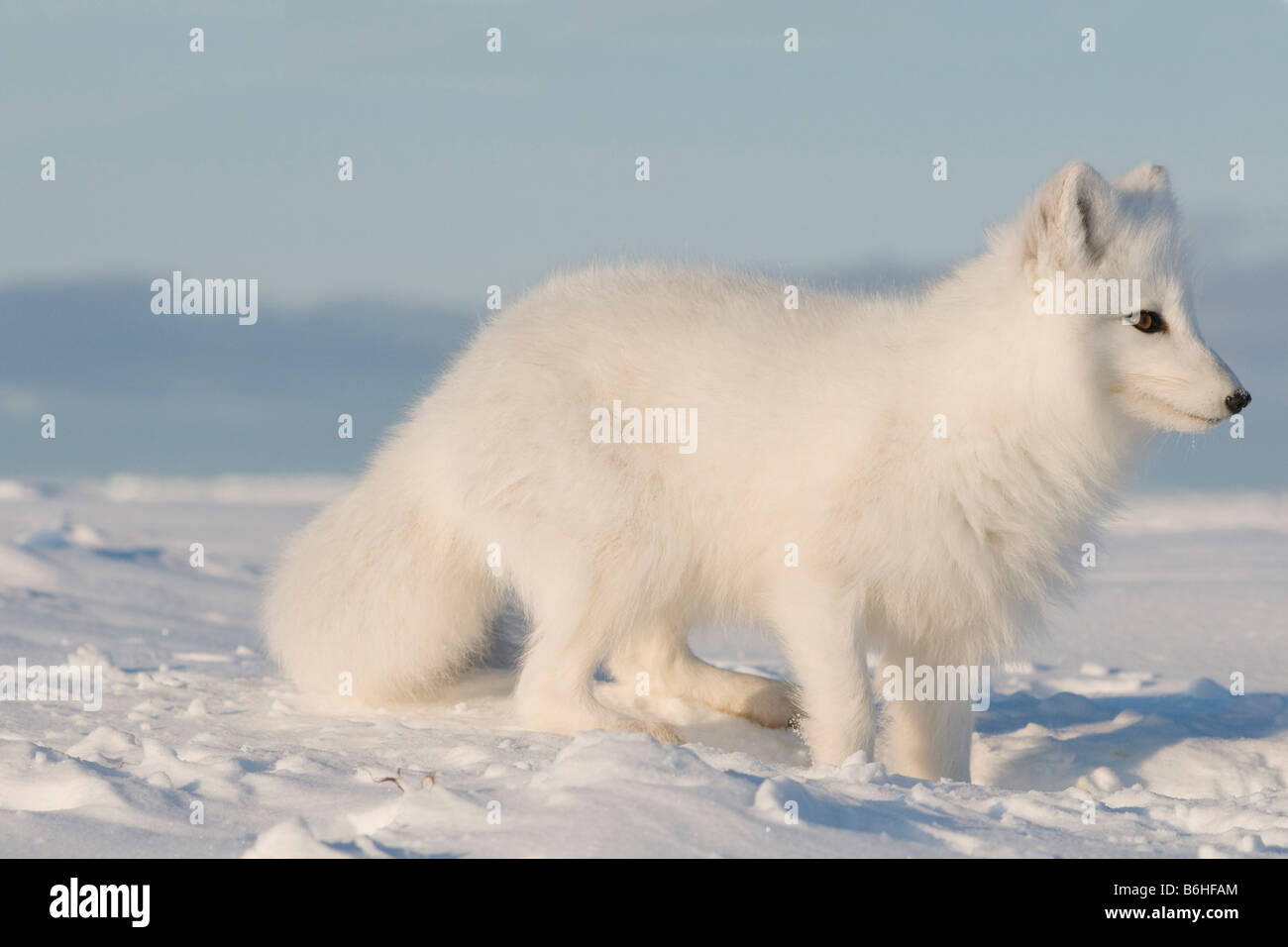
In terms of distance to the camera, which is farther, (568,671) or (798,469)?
(568,671)

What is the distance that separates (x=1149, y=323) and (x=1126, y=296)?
138mm

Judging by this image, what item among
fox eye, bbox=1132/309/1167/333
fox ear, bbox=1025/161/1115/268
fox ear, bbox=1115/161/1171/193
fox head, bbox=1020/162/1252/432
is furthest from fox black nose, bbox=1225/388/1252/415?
fox ear, bbox=1115/161/1171/193

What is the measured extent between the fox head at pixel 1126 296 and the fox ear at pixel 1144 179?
29 cm

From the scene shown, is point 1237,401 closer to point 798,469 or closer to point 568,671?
point 798,469

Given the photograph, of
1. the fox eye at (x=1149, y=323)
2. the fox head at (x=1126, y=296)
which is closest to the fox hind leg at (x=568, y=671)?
the fox head at (x=1126, y=296)

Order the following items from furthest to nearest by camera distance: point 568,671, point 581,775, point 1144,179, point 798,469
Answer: point 568,671
point 1144,179
point 798,469
point 581,775

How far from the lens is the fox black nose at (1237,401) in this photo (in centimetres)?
447

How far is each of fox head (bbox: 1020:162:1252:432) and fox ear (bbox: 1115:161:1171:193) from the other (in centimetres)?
29

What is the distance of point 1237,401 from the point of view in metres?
4.48

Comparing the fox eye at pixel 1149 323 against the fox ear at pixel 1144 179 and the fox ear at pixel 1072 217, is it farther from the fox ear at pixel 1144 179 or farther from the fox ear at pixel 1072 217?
the fox ear at pixel 1144 179

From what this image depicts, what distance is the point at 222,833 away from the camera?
10.7 ft

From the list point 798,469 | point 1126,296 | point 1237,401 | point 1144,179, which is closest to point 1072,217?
point 1126,296

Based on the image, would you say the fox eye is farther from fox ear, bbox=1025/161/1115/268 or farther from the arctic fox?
fox ear, bbox=1025/161/1115/268
